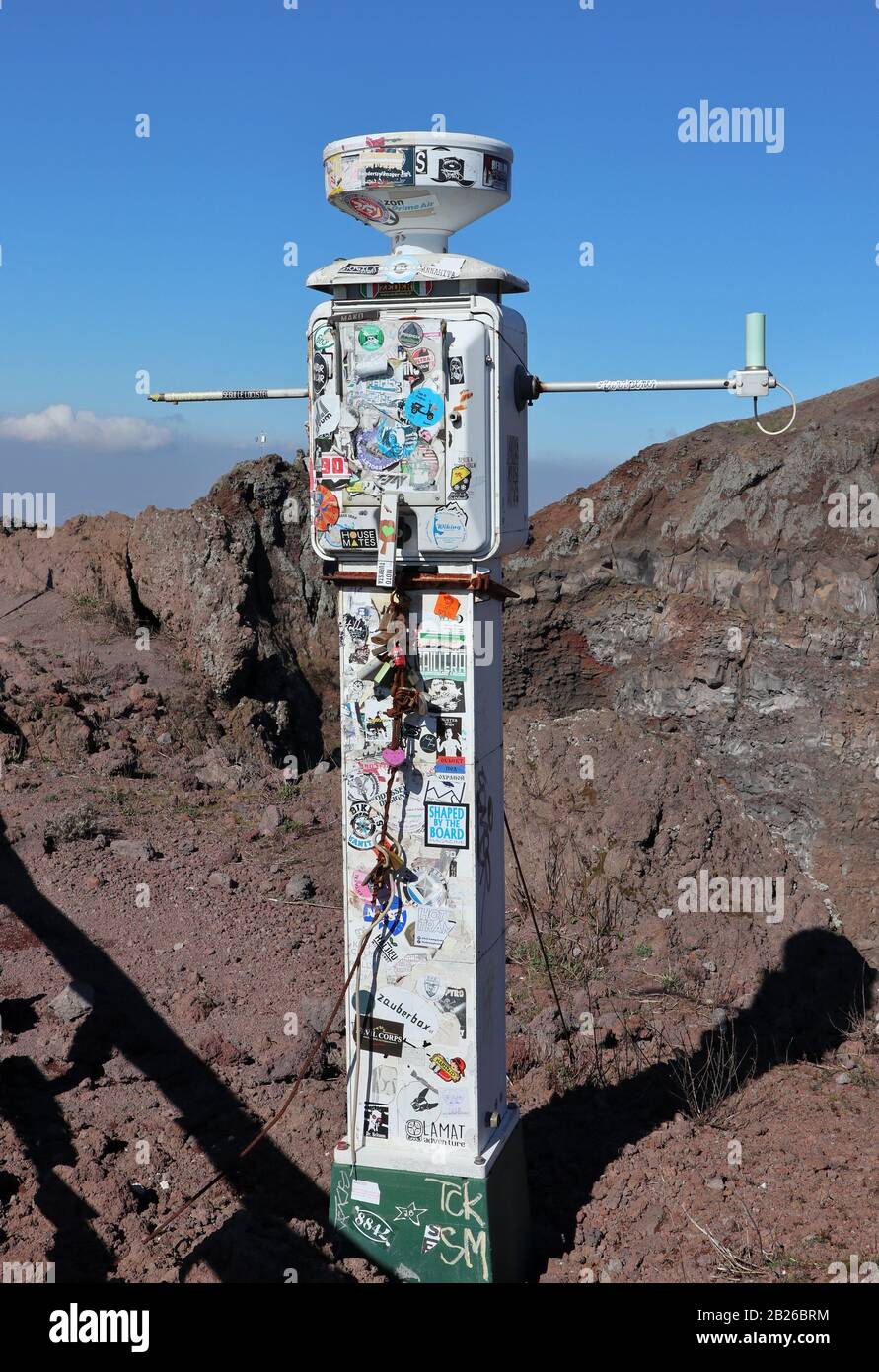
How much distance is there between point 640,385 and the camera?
4.31 m

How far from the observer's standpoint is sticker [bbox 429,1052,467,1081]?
438 centimetres

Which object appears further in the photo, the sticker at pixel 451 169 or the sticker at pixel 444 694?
the sticker at pixel 444 694

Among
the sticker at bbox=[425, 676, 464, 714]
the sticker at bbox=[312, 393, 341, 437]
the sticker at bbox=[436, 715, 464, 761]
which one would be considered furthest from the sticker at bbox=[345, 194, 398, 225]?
the sticker at bbox=[436, 715, 464, 761]

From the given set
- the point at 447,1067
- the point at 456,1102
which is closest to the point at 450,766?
the point at 447,1067

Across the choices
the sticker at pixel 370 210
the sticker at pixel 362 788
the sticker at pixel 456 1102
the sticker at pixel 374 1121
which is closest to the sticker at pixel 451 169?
the sticker at pixel 370 210

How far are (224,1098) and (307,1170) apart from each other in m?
0.76

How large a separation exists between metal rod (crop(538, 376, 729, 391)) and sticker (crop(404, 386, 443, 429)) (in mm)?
531

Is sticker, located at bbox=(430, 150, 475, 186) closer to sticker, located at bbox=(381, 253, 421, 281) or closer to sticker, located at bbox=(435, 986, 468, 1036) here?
sticker, located at bbox=(381, 253, 421, 281)

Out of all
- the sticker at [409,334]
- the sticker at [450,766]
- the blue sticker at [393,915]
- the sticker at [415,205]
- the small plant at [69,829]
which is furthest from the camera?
the small plant at [69,829]

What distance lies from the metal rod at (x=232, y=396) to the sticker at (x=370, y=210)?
0.65 m

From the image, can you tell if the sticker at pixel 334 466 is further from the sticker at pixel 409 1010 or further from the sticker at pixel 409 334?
the sticker at pixel 409 1010

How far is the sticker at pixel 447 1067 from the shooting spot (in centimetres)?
438

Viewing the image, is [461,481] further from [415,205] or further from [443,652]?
[415,205]

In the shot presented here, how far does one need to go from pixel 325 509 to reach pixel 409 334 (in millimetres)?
679
